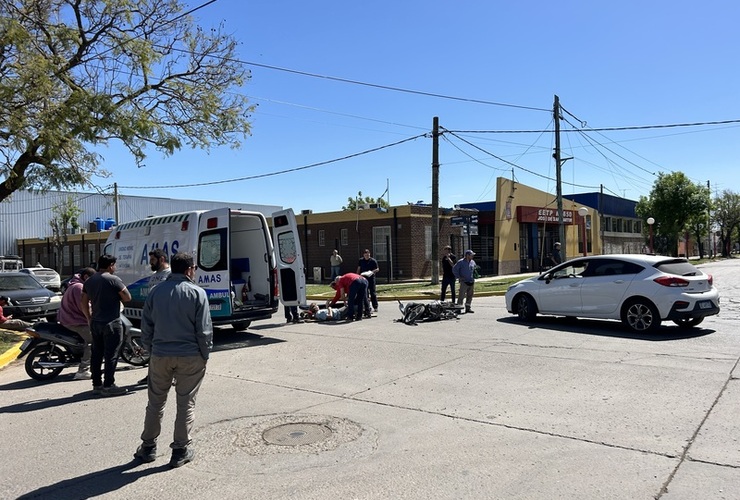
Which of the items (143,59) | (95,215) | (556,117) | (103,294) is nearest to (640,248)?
(556,117)

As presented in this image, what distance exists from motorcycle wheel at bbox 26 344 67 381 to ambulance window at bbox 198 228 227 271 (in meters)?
3.08

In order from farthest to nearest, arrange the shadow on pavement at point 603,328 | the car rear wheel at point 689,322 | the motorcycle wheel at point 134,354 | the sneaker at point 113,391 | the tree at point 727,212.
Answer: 1. the tree at point 727,212
2. the car rear wheel at point 689,322
3. the shadow on pavement at point 603,328
4. the motorcycle wheel at point 134,354
5. the sneaker at point 113,391

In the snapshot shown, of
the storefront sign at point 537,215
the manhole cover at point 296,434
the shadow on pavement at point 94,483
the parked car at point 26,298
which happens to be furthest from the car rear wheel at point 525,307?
the storefront sign at point 537,215

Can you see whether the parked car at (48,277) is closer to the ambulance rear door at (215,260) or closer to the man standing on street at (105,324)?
the ambulance rear door at (215,260)

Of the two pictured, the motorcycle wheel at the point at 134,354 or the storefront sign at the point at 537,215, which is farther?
the storefront sign at the point at 537,215

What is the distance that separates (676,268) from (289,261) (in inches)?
307

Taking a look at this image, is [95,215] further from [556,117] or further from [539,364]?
[539,364]

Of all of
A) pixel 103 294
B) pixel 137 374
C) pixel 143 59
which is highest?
pixel 143 59

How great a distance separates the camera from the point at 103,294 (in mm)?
7199

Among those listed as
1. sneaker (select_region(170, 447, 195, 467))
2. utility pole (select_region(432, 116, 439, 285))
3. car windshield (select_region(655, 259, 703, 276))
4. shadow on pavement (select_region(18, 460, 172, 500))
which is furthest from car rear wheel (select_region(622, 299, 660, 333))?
utility pole (select_region(432, 116, 439, 285))

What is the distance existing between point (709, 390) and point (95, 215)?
61.0m

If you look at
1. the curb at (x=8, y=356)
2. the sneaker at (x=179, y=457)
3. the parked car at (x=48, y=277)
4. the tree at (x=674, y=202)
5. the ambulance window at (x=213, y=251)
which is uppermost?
the tree at (x=674, y=202)

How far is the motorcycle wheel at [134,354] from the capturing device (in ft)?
30.1

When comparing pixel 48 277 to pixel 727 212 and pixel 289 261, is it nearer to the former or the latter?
pixel 289 261
